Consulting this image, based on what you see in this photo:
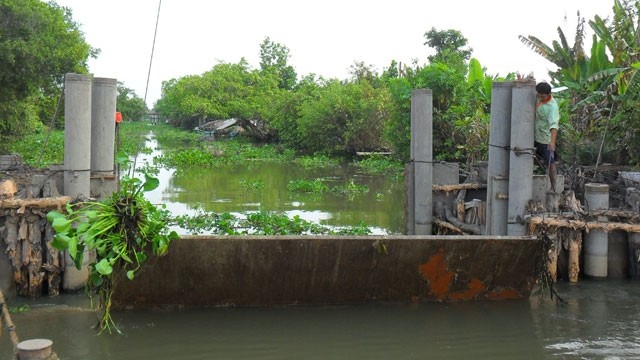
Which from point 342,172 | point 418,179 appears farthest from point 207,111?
point 418,179

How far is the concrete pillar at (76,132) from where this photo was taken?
782cm

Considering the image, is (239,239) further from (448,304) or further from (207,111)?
(207,111)

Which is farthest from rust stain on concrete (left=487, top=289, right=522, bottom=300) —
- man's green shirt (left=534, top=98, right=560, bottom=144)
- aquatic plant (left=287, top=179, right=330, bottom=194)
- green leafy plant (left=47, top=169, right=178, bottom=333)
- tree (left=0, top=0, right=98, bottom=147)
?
tree (left=0, top=0, right=98, bottom=147)

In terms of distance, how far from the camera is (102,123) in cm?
829

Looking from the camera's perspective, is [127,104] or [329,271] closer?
[329,271]

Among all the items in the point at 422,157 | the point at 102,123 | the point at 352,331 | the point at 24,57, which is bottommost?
the point at 352,331

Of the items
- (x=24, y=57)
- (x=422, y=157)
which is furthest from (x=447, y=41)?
(x=422, y=157)

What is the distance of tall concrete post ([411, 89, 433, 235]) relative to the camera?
9.27 metres

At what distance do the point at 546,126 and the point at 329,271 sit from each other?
3759 millimetres

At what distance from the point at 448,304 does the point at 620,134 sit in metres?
8.33

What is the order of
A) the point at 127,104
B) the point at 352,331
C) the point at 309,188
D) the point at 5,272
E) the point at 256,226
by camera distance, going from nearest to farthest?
the point at 352,331
the point at 5,272
the point at 256,226
the point at 309,188
the point at 127,104

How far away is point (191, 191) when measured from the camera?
18.7 m

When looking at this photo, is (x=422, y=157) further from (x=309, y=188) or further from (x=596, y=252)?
(x=309, y=188)

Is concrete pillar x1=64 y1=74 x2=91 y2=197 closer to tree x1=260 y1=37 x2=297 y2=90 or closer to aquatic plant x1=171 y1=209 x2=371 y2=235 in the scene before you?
aquatic plant x1=171 y1=209 x2=371 y2=235
